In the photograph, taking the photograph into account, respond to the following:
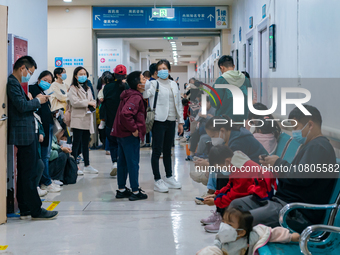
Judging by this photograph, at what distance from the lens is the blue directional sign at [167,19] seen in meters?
8.94

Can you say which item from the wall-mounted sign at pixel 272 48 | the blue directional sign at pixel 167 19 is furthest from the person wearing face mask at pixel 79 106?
the blue directional sign at pixel 167 19

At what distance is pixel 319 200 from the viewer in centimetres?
217

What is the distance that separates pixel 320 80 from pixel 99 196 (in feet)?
8.70

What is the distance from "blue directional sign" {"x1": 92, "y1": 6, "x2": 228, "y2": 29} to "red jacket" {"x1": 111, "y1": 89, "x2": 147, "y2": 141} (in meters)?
5.23

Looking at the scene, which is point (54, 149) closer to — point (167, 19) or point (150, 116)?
point (150, 116)

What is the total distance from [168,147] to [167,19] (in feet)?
17.0

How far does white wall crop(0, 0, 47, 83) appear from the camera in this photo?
401cm

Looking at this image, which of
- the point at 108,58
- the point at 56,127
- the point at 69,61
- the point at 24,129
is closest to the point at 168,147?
the point at 56,127

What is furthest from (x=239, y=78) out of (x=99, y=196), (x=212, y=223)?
(x=99, y=196)

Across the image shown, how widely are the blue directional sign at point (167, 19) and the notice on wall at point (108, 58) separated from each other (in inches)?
118

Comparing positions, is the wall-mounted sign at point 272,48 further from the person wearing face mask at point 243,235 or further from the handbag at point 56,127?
the person wearing face mask at point 243,235

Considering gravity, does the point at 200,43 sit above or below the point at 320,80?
above

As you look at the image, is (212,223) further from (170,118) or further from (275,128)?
(170,118)

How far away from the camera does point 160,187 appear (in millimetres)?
4527
